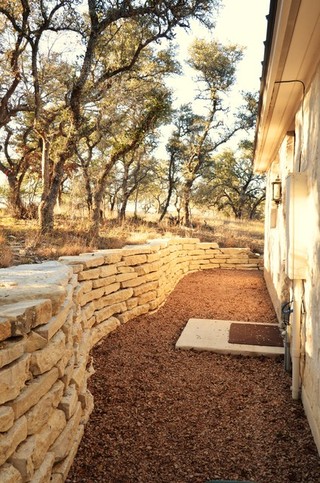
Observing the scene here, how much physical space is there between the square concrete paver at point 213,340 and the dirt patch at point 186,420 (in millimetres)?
108

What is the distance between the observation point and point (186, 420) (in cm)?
312

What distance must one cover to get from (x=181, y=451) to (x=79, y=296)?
6.16 feet

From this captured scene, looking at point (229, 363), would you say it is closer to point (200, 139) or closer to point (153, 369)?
point (153, 369)

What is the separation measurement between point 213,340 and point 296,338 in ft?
4.84

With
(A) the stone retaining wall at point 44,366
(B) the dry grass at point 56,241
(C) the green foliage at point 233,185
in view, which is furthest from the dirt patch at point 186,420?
(C) the green foliage at point 233,185

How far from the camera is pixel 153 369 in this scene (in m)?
4.05

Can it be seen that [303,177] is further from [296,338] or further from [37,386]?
[37,386]

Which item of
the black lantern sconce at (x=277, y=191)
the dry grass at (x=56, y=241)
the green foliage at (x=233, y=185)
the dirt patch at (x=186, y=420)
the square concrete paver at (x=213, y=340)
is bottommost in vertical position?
the dirt patch at (x=186, y=420)

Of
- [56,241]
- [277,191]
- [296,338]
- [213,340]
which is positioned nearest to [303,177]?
[296,338]

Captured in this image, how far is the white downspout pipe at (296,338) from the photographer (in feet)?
11.3

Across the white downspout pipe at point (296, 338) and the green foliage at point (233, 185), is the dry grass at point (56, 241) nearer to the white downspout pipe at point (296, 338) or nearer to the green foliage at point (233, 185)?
the white downspout pipe at point (296, 338)

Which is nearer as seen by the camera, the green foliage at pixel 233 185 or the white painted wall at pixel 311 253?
the white painted wall at pixel 311 253

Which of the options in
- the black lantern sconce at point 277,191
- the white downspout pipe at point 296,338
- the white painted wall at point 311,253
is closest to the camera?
the white painted wall at point 311,253

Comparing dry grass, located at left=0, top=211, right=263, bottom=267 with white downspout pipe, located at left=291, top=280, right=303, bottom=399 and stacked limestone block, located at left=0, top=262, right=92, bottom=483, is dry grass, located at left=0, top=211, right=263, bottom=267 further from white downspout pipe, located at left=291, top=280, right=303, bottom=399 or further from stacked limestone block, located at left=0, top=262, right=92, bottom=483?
white downspout pipe, located at left=291, top=280, right=303, bottom=399
